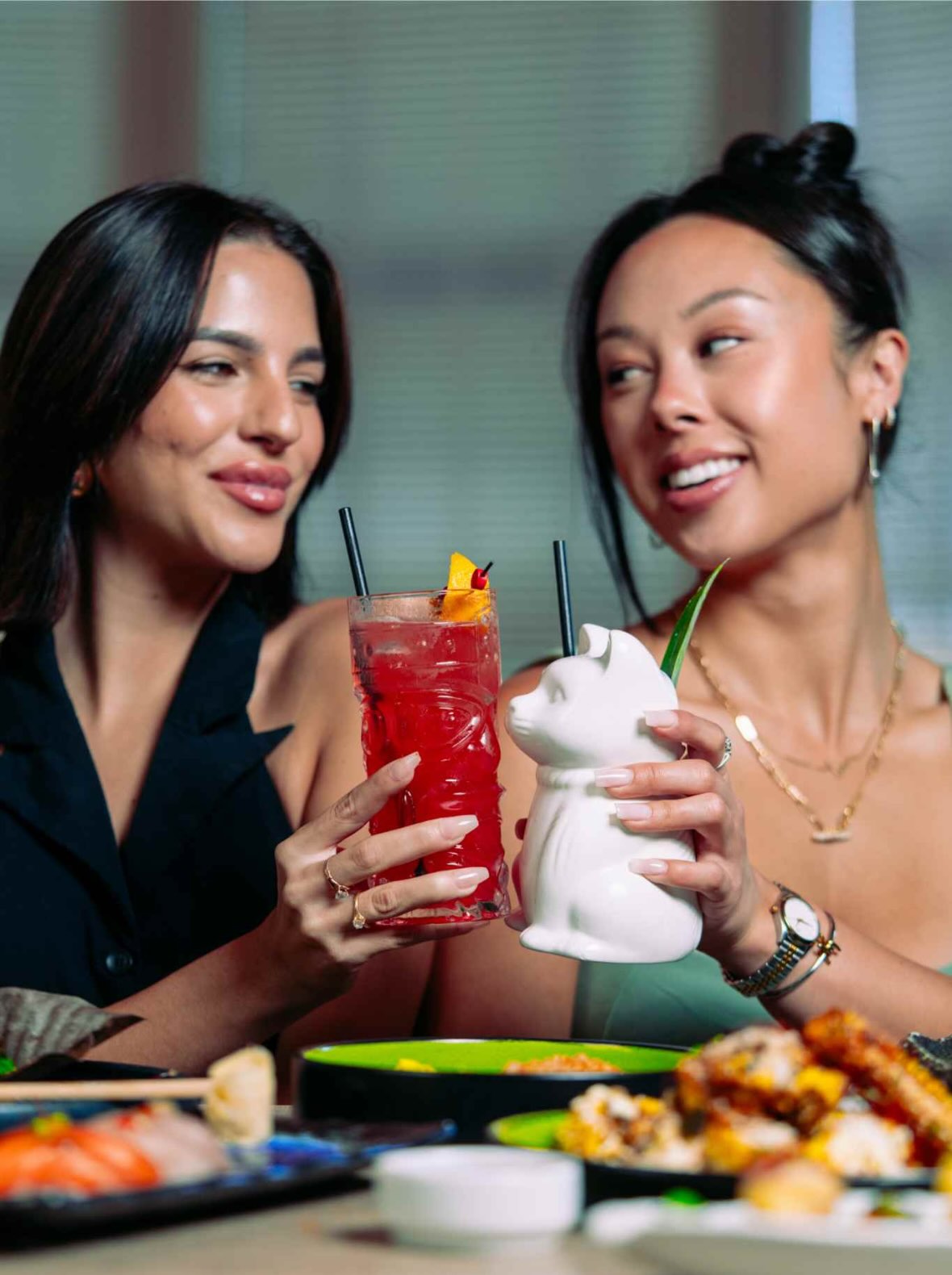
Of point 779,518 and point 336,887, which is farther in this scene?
point 779,518

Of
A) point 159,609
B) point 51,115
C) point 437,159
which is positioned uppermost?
point 51,115

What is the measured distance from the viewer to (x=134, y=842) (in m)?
2.04

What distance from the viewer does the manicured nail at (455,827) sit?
1.30 metres

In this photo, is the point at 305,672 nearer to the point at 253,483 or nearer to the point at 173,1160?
the point at 253,483

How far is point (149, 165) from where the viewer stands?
4430 millimetres

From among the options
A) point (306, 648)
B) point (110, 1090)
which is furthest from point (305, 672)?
point (110, 1090)

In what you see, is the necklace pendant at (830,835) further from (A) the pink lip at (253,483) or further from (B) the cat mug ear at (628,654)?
(B) the cat mug ear at (628,654)

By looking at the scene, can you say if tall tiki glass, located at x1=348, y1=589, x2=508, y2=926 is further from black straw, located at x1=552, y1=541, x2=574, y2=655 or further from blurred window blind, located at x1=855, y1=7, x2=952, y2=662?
blurred window blind, located at x1=855, y1=7, x2=952, y2=662

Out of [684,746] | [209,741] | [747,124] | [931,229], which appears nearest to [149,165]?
[747,124]

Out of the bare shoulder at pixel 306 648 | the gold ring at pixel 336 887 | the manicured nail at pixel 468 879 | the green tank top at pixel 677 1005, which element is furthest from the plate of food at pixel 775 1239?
the bare shoulder at pixel 306 648

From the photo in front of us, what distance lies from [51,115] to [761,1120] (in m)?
4.33

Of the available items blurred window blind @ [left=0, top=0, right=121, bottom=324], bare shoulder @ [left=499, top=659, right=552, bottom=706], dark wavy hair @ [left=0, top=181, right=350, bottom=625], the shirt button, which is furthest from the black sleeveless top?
blurred window blind @ [left=0, top=0, right=121, bottom=324]

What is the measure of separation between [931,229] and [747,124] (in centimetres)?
58

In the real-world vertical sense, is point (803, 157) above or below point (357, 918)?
above
